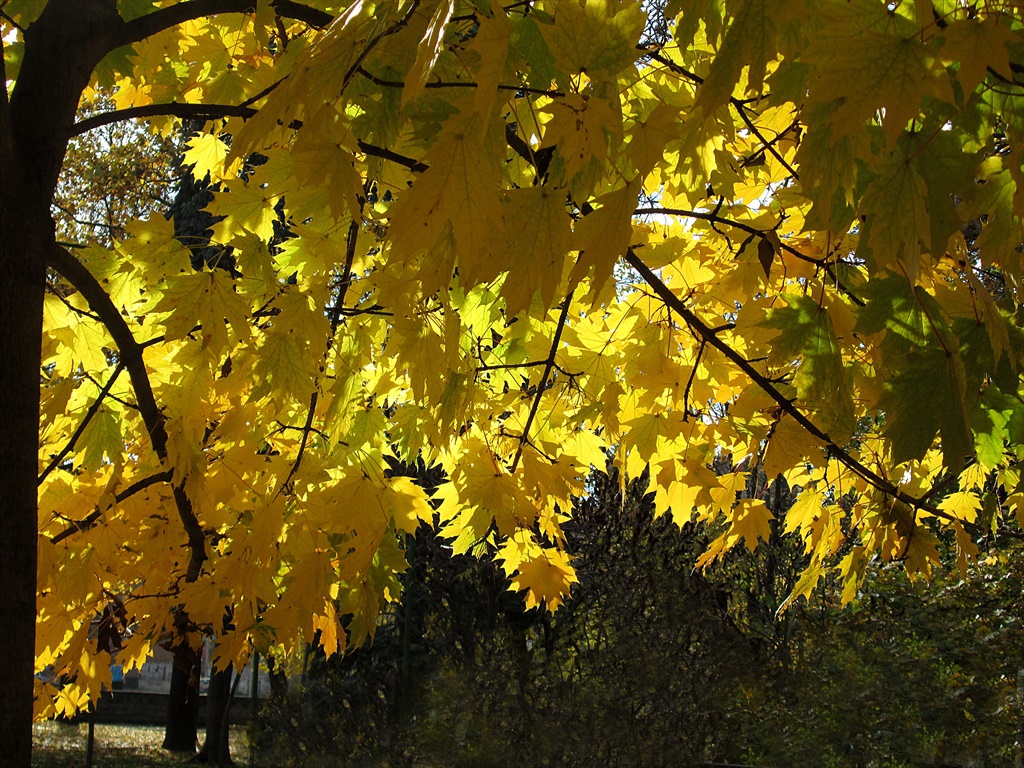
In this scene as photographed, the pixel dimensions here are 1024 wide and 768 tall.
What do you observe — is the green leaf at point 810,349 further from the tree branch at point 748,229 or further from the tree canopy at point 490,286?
the tree branch at point 748,229

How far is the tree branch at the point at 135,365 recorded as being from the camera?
7.55 feet

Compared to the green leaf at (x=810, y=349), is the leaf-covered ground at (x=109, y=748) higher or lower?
lower

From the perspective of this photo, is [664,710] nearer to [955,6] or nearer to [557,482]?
[557,482]

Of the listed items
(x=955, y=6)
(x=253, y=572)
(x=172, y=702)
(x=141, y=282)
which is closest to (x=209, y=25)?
(x=141, y=282)

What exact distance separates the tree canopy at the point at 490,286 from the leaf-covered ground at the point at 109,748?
9434 millimetres

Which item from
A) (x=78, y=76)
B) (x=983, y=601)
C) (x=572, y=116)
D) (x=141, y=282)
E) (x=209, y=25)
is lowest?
(x=983, y=601)

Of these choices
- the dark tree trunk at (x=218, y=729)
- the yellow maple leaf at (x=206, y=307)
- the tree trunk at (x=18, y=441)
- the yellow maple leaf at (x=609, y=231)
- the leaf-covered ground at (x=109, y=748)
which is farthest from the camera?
the leaf-covered ground at (x=109, y=748)

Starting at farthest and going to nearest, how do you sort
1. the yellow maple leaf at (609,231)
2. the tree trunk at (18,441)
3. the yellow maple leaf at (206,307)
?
the yellow maple leaf at (206,307) < the tree trunk at (18,441) < the yellow maple leaf at (609,231)

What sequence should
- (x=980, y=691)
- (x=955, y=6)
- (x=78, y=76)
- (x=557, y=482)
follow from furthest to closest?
(x=980, y=691) < (x=557, y=482) < (x=78, y=76) < (x=955, y=6)

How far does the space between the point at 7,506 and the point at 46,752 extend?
1335 centimetres

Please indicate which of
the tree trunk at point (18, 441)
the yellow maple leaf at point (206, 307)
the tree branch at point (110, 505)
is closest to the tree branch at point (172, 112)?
the tree trunk at point (18, 441)

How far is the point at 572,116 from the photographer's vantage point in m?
1.32

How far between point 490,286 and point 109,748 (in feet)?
51.4

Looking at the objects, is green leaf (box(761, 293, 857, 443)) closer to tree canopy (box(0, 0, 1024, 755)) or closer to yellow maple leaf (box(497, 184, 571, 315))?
tree canopy (box(0, 0, 1024, 755))
